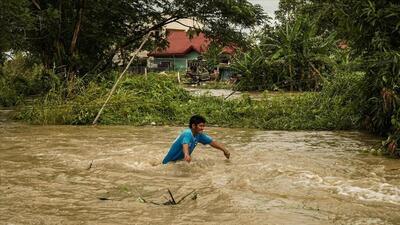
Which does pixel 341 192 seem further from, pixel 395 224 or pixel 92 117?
pixel 92 117

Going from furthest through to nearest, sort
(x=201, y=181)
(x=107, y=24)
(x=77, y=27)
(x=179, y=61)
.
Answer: (x=179, y=61), (x=107, y=24), (x=77, y=27), (x=201, y=181)

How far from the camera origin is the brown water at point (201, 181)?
5.82 metres

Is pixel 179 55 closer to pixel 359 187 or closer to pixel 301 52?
pixel 301 52

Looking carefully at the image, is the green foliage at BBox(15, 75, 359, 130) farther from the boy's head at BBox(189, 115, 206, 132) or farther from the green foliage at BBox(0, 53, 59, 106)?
the boy's head at BBox(189, 115, 206, 132)

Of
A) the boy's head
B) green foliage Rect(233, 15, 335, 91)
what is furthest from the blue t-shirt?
green foliage Rect(233, 15, 335, 91)

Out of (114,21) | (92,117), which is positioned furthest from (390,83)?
(114,21)

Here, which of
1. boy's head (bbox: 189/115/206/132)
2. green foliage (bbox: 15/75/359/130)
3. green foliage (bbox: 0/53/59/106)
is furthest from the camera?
green foliage (bbox: 0/53/59/106)

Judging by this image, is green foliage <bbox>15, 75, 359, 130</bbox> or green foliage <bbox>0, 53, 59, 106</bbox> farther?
green foliage <bbox>0, 53, 59, 106</bbox>

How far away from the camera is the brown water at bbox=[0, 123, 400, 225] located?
5816 millimetres

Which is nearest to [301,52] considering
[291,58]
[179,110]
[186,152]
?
[291,58]

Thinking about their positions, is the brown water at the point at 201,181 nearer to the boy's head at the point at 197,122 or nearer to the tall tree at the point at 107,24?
the boy's head at the point at 197,122

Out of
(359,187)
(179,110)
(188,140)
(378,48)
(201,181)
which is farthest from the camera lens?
(179,110)

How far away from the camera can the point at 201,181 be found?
783 centimetres

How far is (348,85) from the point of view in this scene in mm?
15078
